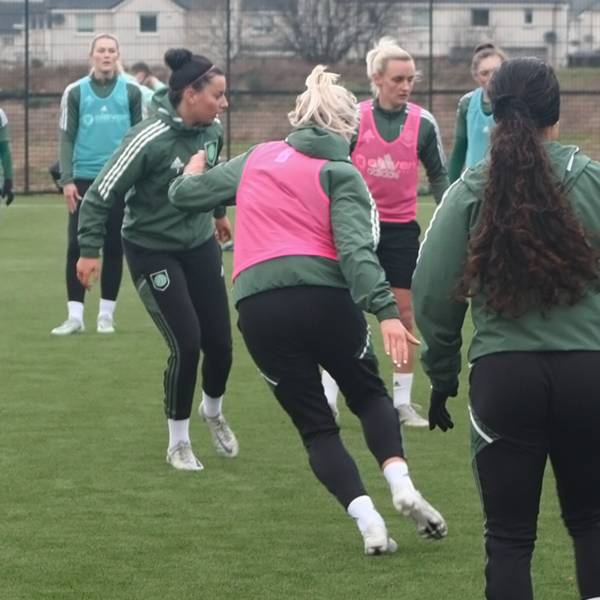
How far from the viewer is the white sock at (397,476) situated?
5832 mm

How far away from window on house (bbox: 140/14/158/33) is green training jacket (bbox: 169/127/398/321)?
24.9m

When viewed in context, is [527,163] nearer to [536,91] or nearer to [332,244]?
[536,91]

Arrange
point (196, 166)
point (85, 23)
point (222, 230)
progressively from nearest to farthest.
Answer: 1. point (196, 166)
2. point (222, 230)
3. point (85, 23)

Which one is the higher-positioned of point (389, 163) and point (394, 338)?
point (389, 163)

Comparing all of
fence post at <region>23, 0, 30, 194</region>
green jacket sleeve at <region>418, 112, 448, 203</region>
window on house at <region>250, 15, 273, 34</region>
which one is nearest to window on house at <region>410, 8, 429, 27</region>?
window on house at <region>250, 15, 273, 34</region>

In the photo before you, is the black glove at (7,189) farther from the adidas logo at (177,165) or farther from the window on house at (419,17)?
the window on house at (419,17)

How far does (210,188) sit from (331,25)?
84.5 feet

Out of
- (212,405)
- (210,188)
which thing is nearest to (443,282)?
(210,188)

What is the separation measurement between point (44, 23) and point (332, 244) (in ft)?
82.7

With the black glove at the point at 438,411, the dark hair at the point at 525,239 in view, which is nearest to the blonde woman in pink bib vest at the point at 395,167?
the black glove at the point at 438,411

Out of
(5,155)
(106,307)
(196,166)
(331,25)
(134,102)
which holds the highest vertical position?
(196,166)

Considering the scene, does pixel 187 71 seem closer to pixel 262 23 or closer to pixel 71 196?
pixel 71 196

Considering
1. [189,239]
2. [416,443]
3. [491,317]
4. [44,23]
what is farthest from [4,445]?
Result: [44,23]

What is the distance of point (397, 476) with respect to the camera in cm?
586
